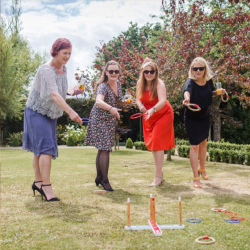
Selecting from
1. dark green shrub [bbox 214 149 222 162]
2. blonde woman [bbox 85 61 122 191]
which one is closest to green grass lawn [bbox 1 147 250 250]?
blonde woman [bbox 85 61 122 191]

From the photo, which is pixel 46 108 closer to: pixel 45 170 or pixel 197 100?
pixel 45 170

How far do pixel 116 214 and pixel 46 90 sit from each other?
1.67 metres

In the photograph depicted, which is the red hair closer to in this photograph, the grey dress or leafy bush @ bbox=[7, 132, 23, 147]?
the grey dress

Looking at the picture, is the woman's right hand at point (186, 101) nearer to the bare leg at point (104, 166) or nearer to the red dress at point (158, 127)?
the red dress at point (158, 127)

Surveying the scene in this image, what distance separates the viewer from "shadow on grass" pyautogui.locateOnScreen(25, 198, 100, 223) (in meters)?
3.28

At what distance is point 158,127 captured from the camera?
5156 mm

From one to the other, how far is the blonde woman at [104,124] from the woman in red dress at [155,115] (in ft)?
1.60

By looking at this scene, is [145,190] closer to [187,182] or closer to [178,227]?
[187,182]

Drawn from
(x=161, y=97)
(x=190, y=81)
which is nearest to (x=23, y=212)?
(x=161, y=97)

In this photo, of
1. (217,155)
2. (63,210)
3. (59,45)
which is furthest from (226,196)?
(217,155)

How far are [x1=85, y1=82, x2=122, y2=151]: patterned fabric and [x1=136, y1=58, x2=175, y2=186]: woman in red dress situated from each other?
1.62 feet

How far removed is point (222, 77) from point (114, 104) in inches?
188

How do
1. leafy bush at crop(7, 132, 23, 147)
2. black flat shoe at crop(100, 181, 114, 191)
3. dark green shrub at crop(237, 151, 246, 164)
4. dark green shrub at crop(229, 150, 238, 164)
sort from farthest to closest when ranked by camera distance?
1. leafy bush at crop(7, 132, 23, 147)
2. dark green shrub at crop(229, 150, 238, 164)
3. dark green shrub at crop(237, 151, 246, 164)
4. black flat shoe at crop(100, 181, 114, 191)

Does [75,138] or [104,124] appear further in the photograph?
[75,138]
